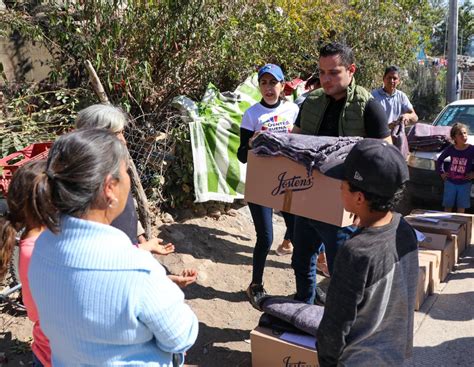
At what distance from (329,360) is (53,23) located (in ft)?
16.2

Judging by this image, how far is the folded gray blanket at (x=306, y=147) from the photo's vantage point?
9.64ft

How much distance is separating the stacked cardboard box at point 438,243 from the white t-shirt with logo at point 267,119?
5.61 ft

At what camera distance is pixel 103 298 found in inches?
56.0

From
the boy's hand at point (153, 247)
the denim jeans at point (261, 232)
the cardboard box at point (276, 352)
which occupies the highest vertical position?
→ the boy's hand at point (153, 247)

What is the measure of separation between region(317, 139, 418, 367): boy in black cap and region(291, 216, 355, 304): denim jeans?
42.1 inches

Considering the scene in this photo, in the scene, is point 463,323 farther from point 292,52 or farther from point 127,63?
point 292,52

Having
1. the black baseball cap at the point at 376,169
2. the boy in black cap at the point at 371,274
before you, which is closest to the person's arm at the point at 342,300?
the boy in black cap at the point at 371,274

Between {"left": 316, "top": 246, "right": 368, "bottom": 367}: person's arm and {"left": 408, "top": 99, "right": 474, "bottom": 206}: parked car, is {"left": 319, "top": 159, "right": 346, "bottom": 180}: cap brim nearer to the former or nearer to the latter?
{"left": 316, "top": 246, "right": 368, "bottom": 367}: person's arm

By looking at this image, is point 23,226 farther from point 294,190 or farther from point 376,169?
point 294,190

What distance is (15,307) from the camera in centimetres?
379

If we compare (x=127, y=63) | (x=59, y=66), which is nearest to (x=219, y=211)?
(x=127, y=63)

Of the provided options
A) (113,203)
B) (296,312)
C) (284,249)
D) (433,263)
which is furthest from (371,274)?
(284,249)

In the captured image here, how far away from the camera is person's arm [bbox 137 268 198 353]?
4.70ft

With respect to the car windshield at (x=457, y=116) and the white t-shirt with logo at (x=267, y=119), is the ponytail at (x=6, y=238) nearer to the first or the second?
the white t-shirt with logo at (x=267, y=119)
